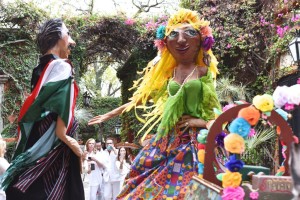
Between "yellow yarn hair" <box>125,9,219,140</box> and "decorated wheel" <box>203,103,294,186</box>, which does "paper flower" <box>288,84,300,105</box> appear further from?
"yellow yarn hair" <box>125,9,219,140</box>

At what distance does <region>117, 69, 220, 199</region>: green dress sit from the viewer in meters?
4.30

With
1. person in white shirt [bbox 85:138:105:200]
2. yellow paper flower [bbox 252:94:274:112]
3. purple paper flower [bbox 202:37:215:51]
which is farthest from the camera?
person in white shirt [bbox 85:138:105:200]

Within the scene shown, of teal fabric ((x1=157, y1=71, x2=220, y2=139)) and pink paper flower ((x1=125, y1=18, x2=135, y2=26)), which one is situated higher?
pink paper flower ((x1=125, y1=18, x2=135, y2=26))

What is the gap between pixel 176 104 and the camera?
4.53 m

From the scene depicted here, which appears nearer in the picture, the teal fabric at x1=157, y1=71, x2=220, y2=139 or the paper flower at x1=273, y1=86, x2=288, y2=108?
the paper flower at x1=273, y1=86, x2=288, y2=108

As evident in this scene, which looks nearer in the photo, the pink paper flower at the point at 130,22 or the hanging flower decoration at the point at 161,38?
the hanging flower decoration at the point at 161,38

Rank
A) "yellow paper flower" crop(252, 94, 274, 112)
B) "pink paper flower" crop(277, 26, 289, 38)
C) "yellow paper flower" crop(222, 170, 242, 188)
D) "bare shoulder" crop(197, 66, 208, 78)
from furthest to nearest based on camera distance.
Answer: "pink paper flower" crop(277, 26, 289, 38), "bare shoulder" crop(197, 66, 208, 78), "yellow paper flower" crop(252, 94, 274, 112), "yellow paper flower" crop(222, 170, 242, 188)

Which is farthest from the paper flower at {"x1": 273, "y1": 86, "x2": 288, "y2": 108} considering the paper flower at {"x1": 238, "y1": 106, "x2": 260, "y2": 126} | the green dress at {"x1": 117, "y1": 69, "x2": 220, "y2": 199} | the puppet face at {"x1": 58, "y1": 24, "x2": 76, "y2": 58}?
the puppet face at {"x1": 58, "y1": 24, "x2": 76, "y2": 58}

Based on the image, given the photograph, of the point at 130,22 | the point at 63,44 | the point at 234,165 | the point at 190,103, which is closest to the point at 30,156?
the point at 63,44

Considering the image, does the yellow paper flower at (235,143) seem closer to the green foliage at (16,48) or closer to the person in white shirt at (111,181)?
the person in white shirt at (111,181)

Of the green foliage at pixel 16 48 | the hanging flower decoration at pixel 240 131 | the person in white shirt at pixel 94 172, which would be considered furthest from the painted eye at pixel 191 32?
the green foliage at pixel 16 48

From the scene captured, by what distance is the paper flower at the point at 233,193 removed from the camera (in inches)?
89.4

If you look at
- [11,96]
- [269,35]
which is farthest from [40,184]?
[11,96]

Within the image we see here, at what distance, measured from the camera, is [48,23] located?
4.14 metres
